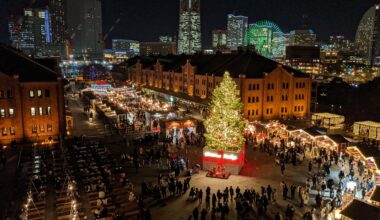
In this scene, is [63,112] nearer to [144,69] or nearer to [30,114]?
[30,114]

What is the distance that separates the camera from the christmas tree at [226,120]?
2986 centimetres

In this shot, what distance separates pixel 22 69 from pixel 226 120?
2646cm

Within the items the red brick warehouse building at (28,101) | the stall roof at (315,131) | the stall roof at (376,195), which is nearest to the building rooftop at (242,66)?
the stall roof at (315,131)

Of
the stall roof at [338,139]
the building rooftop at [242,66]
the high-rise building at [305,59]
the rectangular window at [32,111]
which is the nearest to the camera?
the stall roof at [338,139]

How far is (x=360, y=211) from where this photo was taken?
18312mm

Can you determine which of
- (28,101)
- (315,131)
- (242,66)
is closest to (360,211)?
(315,131)

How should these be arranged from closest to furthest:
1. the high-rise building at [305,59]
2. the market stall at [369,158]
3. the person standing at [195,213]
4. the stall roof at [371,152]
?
the person standing at [195,213] < the market stall at [369,158] < the stall roof at [371,152] < the high-rise building at [305,59]

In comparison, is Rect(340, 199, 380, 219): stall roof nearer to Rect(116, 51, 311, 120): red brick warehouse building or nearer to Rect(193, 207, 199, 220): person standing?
Rect(193, 207, 199, 220): person standing

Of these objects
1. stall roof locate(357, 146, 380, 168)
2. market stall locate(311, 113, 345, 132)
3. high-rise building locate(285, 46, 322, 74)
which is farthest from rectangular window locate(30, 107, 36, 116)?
high-rise building locate(285, 46, 322, 74)

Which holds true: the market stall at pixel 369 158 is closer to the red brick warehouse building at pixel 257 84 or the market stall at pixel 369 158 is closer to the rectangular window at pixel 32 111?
the red brick warehouse building at pixel 257 84

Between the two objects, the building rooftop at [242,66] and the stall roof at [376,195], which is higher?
the building rooftop at [242,66]

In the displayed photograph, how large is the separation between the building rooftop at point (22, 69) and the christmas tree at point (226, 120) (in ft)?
73.2

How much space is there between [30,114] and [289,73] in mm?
37477

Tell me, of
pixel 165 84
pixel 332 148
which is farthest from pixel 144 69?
pixel 332 148
